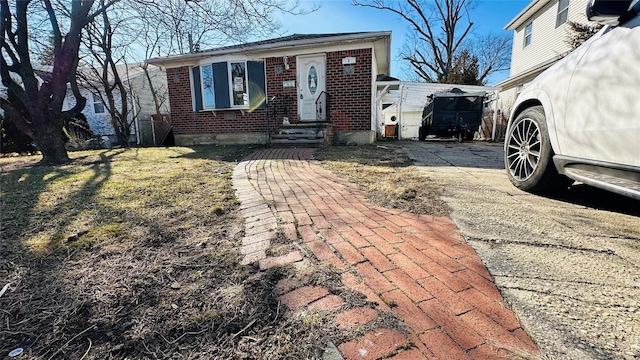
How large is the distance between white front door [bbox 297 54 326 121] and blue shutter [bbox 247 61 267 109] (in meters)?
1.17

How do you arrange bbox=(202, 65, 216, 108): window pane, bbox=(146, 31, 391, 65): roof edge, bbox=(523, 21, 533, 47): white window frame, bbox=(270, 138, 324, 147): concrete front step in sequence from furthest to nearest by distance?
bbox=(523, 21, 533, 47): white window frame < bbox=(202, 65, 216, 108): window pane < bbox=(146, 31, 391, 65): roof edge < bbox=(270, 138, 324, 147): concrete front step

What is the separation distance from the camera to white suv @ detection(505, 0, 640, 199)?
195 cm

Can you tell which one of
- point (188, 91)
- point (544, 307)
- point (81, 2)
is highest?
point (81, 2)

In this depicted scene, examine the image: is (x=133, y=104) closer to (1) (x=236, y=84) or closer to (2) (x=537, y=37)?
(1) (x=236, y=84)

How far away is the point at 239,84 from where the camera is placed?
9547 millimetres

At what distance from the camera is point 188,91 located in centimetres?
1028

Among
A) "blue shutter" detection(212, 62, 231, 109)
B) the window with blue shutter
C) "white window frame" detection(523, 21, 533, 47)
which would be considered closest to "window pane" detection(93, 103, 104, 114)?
the window with blue shutter

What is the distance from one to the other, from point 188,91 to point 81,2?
4.24 meters

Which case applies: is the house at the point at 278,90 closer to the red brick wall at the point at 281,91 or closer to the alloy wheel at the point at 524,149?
the red brick wall at the point at 281,91

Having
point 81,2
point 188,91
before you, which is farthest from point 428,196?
point 188,91

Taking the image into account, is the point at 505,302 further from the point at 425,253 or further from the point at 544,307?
the point at 425,253

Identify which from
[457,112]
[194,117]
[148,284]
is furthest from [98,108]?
[148,284]

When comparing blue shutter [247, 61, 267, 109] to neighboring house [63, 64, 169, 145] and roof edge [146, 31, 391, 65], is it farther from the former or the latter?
neighboring house [63, 64, 169, 145]

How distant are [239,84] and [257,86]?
63cm
